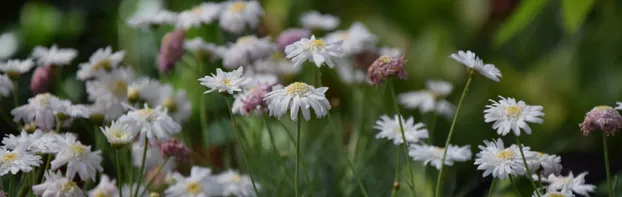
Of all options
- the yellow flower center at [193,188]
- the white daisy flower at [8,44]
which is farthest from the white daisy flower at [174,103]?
the white daisy flower at [8,44]

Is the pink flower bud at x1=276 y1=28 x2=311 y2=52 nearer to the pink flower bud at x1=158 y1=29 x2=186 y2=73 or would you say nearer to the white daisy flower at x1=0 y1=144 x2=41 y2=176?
the pink flower bud at x1=158 y1=29 x2=186 y2=73

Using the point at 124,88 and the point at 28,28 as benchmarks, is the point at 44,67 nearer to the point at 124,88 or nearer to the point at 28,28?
→ the point at 124,88

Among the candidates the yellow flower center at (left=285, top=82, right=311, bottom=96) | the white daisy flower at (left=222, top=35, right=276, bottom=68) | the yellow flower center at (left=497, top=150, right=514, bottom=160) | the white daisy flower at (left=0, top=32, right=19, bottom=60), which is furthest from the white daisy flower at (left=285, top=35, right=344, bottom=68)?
the white daisy flower at (left=0, top=32, right=19, bottom=60)

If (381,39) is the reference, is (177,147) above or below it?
below

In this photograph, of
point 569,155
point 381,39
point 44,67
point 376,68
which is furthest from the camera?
point 381,39

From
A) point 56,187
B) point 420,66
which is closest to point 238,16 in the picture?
point 56,187

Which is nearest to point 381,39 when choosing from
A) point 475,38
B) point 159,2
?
point 475,38
